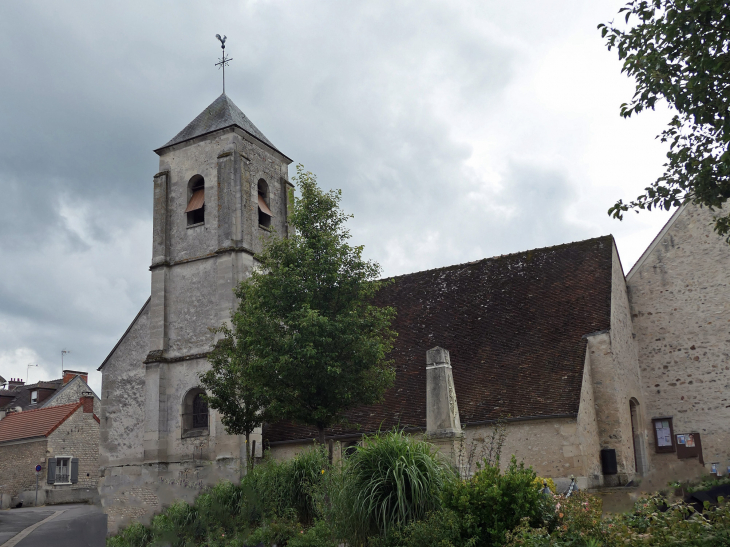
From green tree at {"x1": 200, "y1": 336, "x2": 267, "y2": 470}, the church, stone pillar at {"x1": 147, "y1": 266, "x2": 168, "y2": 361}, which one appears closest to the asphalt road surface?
the church

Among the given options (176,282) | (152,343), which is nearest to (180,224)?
(176,282)

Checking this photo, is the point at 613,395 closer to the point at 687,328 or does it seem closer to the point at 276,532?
the point at 687,328

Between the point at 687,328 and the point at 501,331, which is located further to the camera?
the point at 687,328

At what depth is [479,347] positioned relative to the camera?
57.1 ft

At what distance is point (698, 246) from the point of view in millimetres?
18828

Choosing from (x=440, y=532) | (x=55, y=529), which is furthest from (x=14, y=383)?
(x=440, y=532)

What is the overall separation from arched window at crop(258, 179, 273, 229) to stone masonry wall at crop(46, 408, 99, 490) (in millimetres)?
18074

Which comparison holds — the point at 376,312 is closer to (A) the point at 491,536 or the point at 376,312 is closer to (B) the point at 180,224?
(A) the point at 491,536

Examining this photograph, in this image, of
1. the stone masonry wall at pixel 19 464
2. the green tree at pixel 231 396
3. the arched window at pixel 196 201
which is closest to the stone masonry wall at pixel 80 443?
the stone masonry wall at pixel 19 464

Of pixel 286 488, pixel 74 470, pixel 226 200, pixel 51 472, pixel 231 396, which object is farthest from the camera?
pixel 74 470

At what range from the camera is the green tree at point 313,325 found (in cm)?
1328

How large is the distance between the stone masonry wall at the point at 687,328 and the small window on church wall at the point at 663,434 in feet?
0.44

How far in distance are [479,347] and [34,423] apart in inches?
989

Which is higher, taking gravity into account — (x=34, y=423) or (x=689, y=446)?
(x=34, y=423)
